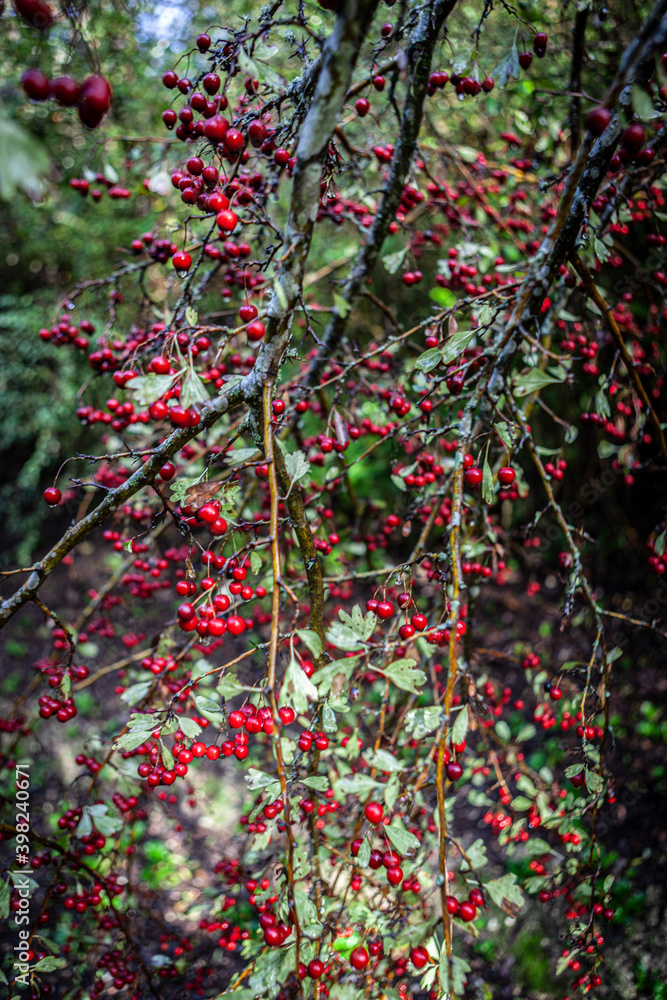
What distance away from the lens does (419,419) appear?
1.47m

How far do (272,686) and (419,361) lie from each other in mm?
745

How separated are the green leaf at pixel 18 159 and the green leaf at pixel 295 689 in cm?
73

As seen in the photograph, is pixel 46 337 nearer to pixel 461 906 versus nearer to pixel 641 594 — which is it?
pixel 461 906

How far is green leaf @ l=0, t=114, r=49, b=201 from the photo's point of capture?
0.55m

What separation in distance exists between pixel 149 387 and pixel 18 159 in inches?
12.6

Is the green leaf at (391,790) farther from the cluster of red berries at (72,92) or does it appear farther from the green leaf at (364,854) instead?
the cluster of red berries at (72,92)

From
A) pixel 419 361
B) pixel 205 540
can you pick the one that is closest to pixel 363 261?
pixel 419 361

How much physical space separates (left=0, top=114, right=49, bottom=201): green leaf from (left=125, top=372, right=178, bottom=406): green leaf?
0.28 m

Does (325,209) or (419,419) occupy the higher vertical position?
(325,209)

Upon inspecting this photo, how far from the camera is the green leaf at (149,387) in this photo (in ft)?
2.60

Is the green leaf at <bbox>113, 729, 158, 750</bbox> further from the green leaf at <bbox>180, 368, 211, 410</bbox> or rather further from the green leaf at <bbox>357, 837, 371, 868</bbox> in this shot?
the green leaf at <bbox>180, 368, 211, 410</bbox>

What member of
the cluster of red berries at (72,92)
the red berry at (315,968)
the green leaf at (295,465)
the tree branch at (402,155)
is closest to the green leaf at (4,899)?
the red berry at (315,968)

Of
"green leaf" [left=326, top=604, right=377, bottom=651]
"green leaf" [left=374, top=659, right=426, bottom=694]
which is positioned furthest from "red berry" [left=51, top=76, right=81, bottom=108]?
"green leaf" [left=374, top=659, right=426, bottom=694]

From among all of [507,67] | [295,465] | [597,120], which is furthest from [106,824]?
[507,67]
